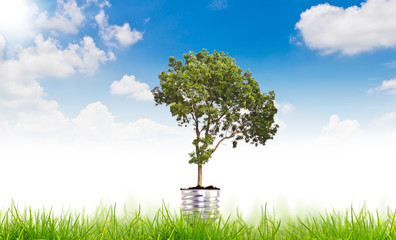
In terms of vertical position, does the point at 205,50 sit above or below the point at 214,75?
above

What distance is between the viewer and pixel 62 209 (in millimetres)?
5320

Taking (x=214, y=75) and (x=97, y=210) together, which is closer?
(x=97, y=210)

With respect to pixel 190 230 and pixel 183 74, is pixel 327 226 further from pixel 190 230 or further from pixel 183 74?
pixel 183 74

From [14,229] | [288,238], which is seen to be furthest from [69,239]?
[288,238]

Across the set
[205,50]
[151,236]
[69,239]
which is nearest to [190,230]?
[151,236]

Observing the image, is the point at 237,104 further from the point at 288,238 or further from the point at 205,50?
the point at 288,238

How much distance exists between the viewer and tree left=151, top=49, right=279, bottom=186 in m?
8.18

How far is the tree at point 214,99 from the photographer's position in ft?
26.8

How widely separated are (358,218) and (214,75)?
4.85 m

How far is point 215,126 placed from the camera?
28.6ft

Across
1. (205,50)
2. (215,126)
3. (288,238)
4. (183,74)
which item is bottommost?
(288,238)

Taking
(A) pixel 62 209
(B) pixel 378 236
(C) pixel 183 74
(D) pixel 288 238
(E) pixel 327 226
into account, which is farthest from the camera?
(C) pixel 183 74

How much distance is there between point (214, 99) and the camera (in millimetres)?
8773

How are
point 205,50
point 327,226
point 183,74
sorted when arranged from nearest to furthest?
point 327,226, point 183,74, point 205,50
